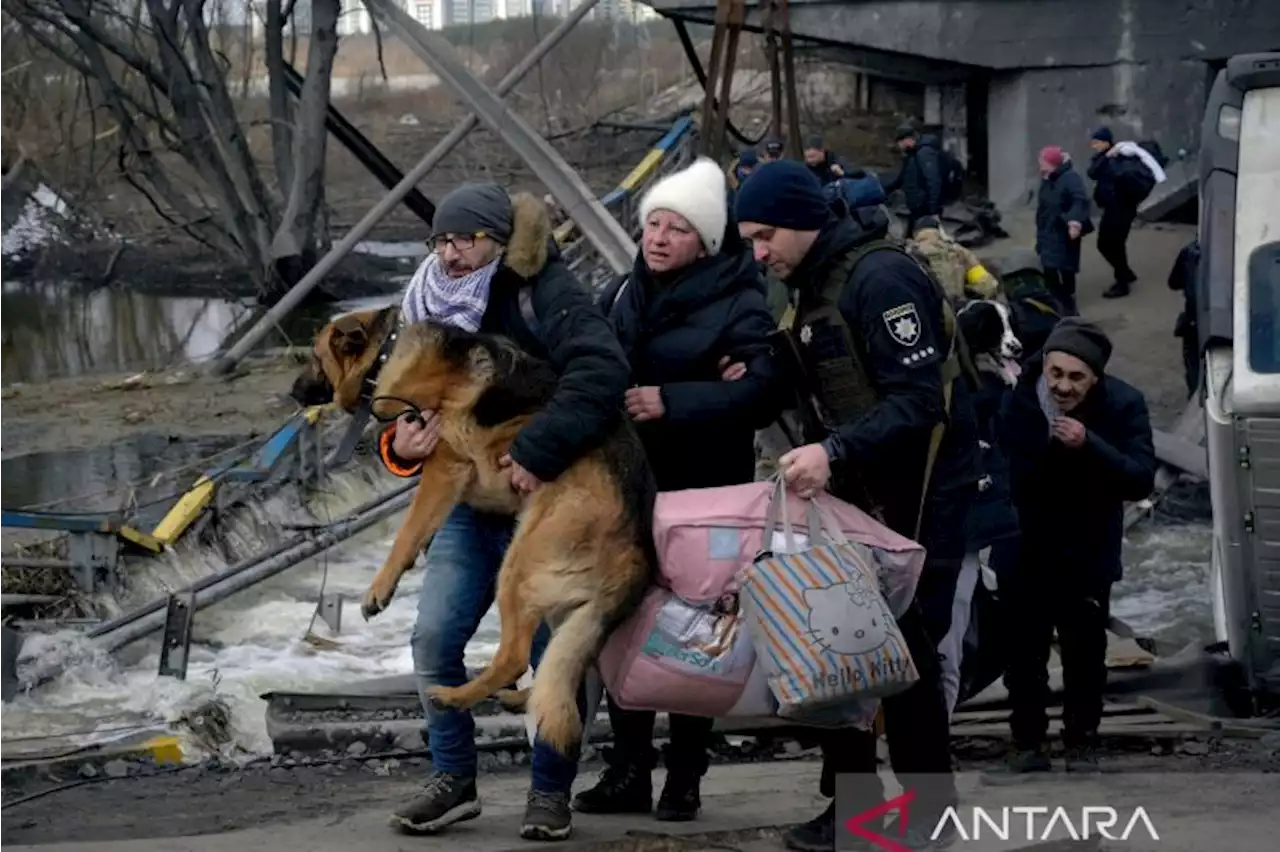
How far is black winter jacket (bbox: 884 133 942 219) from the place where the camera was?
846 inches

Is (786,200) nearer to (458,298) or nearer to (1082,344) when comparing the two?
(458,298)

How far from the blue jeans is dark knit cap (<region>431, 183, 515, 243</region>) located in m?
0.72

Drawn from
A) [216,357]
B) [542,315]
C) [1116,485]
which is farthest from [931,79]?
[542,315]

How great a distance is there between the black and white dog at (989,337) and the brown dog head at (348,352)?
2123mm

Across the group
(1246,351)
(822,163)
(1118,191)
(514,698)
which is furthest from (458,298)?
(1118,191)

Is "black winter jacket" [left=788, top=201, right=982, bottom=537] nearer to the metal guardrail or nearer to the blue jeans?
the blue jeans

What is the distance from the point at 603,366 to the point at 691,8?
19.2 m

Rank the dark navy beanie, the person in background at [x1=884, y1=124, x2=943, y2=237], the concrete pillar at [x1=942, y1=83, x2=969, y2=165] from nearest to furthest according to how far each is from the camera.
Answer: the dark navy beanie < the person in background at [x1=884, y1=124, x2=943, y2=237] < the concrete pillar at [x1=942, y1=83, x2=969, y2=165]

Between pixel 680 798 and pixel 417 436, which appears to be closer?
pixel 417 436

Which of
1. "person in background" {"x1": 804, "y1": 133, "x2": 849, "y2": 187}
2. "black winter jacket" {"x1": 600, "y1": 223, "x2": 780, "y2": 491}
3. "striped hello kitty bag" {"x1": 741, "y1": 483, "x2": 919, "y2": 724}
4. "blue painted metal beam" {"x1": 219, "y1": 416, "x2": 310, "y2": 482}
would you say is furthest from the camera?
"person in background" {"x1": 804, "y1": 133, "x2": 849, "y2": 187}

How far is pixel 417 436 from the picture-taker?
191 inches

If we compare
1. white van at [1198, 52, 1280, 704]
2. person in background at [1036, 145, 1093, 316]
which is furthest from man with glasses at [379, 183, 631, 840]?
person in background at [1036, 145, 1093, 316]

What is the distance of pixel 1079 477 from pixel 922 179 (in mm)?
15464

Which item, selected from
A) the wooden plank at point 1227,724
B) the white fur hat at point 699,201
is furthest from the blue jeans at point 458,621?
the wooden plank at point 1227,724
